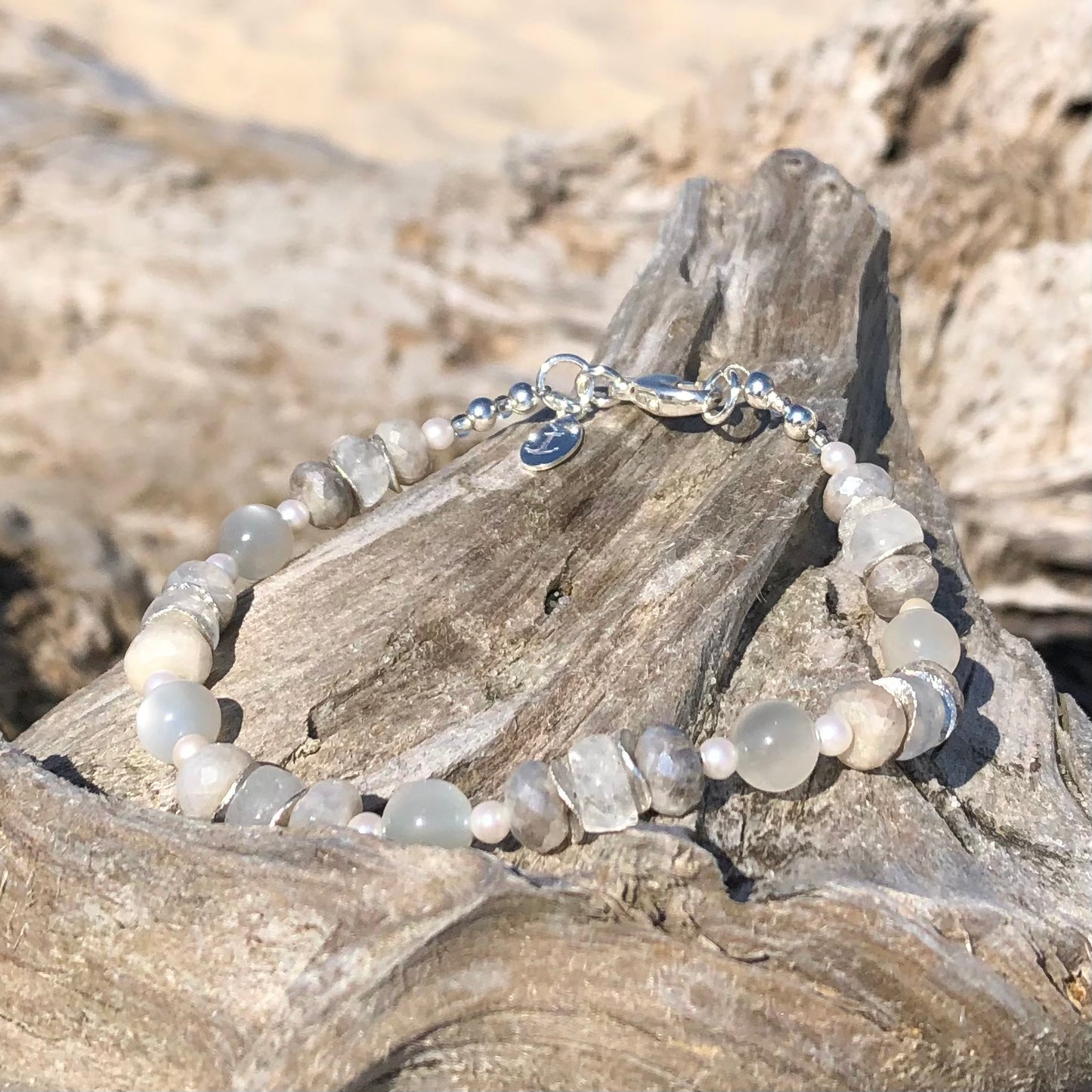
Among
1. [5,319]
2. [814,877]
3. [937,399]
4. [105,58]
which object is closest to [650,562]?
→ [814,877]

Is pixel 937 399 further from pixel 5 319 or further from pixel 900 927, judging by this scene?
pixel 5 319

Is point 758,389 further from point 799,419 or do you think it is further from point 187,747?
point 187,747

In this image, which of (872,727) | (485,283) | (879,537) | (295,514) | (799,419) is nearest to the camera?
(872,727)

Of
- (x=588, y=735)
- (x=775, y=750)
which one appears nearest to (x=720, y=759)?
(x=775, y=750)

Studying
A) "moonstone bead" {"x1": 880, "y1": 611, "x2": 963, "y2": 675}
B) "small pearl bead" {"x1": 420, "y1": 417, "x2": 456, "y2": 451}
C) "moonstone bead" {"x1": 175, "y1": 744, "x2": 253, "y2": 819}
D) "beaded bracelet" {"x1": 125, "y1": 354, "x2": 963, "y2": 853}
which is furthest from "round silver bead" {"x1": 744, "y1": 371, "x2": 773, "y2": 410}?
"moonstone bead" {"x1": 175, "y1": 744, "x2": 253, "y2": 819}

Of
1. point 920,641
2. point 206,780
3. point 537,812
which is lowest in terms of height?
point 206,780

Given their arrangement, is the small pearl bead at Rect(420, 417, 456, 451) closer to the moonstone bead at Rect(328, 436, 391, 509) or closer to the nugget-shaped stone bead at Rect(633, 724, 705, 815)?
the moonstone bead at Rect(328, 436, 391, 509)
